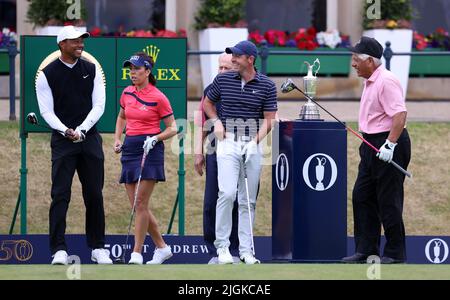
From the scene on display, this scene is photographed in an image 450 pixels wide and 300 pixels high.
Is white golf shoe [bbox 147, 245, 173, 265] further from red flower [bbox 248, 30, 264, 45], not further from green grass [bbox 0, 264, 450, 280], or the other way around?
red flower [bbox 248, 30, 264, 45]

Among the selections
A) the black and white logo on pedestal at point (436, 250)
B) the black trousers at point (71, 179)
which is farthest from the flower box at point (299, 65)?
the black trousers at point (71, 179)

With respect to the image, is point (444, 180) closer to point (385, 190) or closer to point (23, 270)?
point (385, 190)

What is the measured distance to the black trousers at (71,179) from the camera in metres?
11.6

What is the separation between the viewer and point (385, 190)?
1111 cm

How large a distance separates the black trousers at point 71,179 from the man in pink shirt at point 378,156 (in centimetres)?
220

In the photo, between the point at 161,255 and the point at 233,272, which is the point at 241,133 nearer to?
the point at 161,255

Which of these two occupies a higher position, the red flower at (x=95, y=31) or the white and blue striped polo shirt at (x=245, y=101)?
the red flower at (x=95, y=31)

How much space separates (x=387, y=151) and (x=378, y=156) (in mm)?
118

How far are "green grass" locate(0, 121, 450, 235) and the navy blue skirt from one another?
10.4 feet

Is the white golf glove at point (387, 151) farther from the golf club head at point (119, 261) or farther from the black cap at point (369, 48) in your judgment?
the golf club head at point (119, 261)

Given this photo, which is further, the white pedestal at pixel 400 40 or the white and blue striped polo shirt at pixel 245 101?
the white pedestal at pixel 400 40

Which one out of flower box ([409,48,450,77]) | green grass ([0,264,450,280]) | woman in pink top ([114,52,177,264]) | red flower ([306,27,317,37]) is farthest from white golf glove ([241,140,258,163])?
flower box ([409,48,450,77])

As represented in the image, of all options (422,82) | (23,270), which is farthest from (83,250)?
(422,82)
